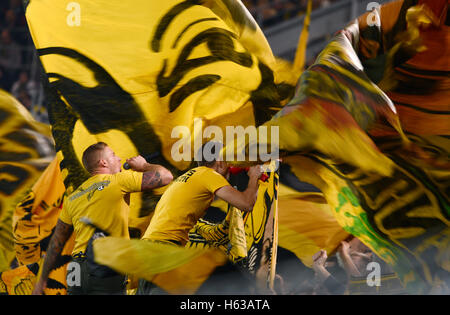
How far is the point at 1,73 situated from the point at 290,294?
10.5 ft

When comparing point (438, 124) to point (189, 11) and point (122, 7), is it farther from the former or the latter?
point (122, 7)

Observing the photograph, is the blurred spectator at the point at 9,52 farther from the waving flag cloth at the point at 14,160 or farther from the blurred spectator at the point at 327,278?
the blurred spectator at the point at 327,278

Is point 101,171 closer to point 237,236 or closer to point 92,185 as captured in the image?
point 92,185

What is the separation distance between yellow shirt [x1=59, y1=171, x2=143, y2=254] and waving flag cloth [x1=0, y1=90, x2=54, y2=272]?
47 cm

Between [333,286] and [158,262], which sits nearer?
[158,262]

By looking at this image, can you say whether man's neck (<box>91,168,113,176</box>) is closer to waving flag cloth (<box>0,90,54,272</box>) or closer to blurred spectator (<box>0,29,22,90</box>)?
waving flag cloth (<box>0,90,54,272</box>)

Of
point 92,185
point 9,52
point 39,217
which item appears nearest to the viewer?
point 92,185

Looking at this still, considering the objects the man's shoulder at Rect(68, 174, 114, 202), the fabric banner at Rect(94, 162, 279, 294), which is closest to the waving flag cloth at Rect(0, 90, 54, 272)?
the man's shoulder at Rect(68, 174, 114, 202)

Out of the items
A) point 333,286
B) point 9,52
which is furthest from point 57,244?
point 9,52

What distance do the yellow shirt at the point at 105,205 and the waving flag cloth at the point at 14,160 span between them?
47 centimetres

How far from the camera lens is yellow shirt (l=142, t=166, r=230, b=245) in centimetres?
239

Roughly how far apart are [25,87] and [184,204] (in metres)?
2.33

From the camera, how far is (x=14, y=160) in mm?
2859

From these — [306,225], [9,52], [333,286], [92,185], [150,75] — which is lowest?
[333,286]
